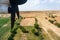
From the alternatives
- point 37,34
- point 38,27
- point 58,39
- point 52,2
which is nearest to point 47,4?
point 52,2

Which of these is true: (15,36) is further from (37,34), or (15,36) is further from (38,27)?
(38,27)

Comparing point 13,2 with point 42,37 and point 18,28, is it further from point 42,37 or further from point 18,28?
point 18,28

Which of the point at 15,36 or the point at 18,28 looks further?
the point at 18,28

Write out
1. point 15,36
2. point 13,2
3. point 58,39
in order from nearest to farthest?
point 13,2
point 58,39
point 15,36

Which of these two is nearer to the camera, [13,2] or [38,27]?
[13,2]

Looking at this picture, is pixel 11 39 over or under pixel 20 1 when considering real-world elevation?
under

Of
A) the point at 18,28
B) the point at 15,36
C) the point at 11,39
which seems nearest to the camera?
the point at 11,39

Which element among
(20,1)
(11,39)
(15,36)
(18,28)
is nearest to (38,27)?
(18,28)

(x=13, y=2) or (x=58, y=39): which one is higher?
(x=13, y=2)

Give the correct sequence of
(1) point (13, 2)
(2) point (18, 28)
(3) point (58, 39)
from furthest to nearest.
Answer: (2) point (18, 28), (3) point (58, 39), (1) point (13, 2)
